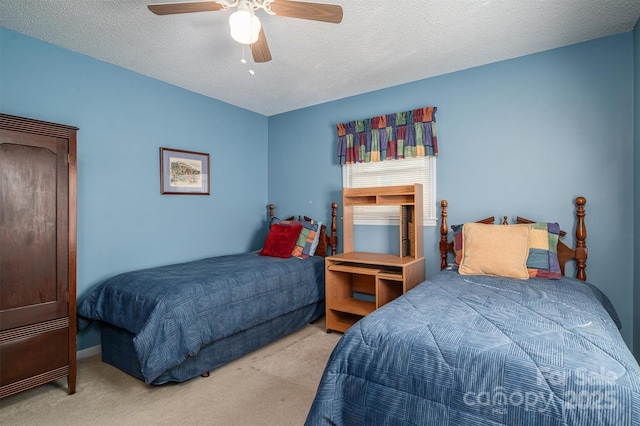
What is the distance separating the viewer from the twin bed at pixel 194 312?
2.16 metres

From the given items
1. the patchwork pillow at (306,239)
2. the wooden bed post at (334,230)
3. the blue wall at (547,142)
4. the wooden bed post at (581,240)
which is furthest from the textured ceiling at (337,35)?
the patchwork pillow at (306,239)

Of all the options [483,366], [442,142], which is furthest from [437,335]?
[442,142]

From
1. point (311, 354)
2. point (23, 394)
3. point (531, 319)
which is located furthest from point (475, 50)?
point (23, 394)

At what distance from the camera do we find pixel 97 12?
2.13m

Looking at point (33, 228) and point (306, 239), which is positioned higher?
point (33, 228)

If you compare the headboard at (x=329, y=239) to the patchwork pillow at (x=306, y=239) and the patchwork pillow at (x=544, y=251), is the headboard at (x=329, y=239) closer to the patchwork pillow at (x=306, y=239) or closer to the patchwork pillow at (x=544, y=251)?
the patchwork pillow at (x=306, y=239)

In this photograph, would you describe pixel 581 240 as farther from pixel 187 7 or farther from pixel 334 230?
pixel 187 7

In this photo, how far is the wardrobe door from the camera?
1.98 meters

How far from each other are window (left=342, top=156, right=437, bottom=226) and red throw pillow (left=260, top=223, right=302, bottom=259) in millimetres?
700

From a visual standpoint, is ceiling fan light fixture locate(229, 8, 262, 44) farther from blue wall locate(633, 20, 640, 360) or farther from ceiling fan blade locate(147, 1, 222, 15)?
blue wall locate(633, 20, 640, 360)

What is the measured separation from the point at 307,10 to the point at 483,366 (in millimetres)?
1803

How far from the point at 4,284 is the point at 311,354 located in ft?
6.90

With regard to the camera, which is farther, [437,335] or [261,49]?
[261,49]

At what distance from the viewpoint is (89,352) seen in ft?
9.12
